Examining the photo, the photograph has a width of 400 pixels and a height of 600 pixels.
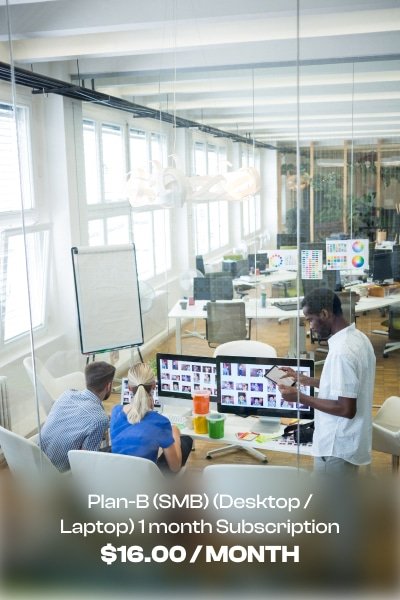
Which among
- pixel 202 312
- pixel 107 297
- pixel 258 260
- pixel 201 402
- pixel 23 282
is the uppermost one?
pixel 258 260

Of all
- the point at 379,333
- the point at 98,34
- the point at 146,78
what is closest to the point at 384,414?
the point at 379,333

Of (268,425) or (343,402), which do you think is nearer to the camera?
(343,402)

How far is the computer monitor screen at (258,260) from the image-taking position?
400cm

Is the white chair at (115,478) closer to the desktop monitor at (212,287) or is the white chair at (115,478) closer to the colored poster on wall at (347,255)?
the colored poster on wall at (347,255)

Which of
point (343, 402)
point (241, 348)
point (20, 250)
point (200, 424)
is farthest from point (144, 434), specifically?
point (20, 250)

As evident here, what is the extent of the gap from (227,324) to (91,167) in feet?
4.64

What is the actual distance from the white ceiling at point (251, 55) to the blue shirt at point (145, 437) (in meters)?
1.68

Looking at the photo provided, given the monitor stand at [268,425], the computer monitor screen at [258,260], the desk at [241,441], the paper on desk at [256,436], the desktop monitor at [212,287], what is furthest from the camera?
the desktop monitor at [212,287]

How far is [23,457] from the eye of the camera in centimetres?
335

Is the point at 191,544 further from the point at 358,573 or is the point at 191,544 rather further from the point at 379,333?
the point at 379,333

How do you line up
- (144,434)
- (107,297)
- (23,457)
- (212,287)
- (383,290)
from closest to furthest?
(144,434) → (23,457) → (383,290) → (107,297) → (212,287)

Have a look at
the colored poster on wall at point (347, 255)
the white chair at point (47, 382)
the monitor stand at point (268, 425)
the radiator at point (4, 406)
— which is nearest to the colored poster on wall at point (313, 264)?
the colored poster on wall at point (347, 255)

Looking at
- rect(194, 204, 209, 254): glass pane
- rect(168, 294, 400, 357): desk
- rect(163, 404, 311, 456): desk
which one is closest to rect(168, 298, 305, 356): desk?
rect(168, 294, 400, 357): desk

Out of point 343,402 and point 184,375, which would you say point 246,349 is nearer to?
point 184,375
